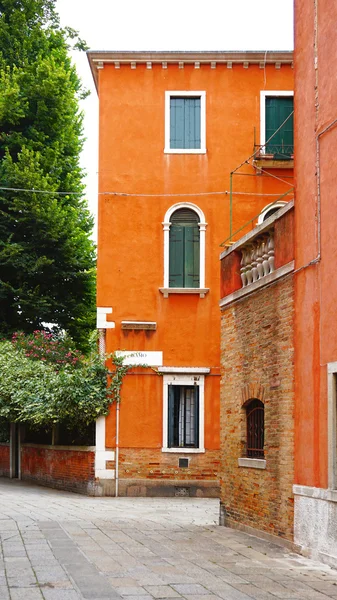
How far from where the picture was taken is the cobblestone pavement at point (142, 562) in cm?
861

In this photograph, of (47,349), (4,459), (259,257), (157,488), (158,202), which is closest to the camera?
(259,257)

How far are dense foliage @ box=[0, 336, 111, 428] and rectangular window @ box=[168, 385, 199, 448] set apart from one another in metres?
1.49

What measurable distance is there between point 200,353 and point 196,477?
278 centimetres

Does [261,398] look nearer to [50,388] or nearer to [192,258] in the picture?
[192,258]

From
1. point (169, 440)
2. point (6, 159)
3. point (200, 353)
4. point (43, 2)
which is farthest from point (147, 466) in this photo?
point (43, 2)

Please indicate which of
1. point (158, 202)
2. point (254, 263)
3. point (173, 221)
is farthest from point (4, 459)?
point (254, 263)

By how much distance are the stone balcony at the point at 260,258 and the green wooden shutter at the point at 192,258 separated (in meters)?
6.49

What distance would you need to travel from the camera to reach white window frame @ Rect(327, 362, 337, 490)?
10336 millimetres

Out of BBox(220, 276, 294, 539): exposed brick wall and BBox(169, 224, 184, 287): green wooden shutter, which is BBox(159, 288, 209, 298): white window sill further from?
BBox(220, 276, 294, 539): exposed brick wall

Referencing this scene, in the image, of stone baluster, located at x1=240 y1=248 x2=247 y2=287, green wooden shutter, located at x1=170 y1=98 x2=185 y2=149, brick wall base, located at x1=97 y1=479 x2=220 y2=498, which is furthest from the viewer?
green wooden shutter, located at x1=170 y1=98 x2=185 y2=149

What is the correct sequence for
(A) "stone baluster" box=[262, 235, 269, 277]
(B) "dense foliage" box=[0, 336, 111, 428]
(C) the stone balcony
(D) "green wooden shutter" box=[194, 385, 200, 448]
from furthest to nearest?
(D) "green wooden shutter" box=[194, 385, 200, 448], (B) "dense foliage" box=[0, 336, 111, 428], (A) "stone baluster" box=[262, 235, 269, 277], (C) the stone balcony

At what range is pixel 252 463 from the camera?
13.2 metres

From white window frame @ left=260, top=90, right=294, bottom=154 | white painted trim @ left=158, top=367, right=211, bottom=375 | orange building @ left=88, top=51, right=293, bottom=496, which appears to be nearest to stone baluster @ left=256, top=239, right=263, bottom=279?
orange building @ left=88, top=51, right=293, bottom=496

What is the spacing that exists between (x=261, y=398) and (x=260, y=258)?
194 cm
